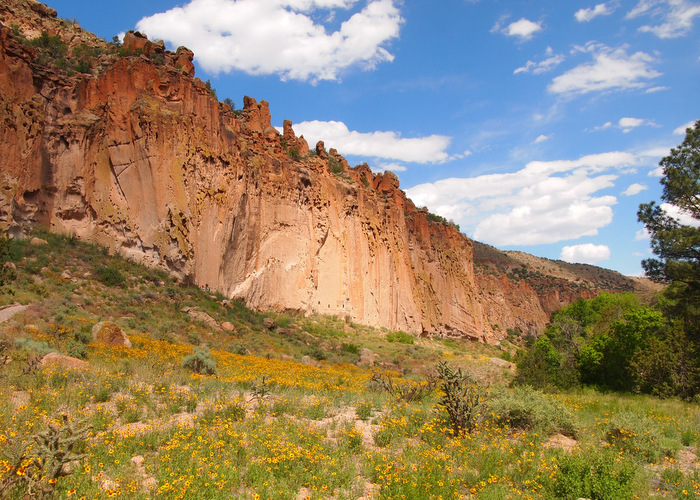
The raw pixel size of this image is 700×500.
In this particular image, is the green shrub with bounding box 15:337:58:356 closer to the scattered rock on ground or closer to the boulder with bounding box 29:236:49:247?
the scattered rock on ground

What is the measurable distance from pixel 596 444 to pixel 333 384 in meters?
6.54

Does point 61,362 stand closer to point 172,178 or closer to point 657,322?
point 172,178

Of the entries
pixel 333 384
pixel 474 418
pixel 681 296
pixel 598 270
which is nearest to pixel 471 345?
pixel 681 296

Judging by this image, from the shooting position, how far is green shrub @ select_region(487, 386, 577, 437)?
802 cm

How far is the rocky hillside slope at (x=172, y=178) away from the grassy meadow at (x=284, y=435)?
1079 cm

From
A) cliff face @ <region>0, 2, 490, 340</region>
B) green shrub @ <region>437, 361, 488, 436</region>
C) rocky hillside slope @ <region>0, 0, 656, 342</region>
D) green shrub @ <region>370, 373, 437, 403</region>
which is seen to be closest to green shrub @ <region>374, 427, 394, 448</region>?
green shrub @ <region>437, 361, 488, 436</region>

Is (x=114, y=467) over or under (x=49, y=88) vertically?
under

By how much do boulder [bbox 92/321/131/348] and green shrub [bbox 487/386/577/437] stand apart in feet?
34.7

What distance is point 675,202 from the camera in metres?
17.6

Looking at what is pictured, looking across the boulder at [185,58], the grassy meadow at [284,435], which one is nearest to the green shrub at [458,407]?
the grassy meadow at [284,435]

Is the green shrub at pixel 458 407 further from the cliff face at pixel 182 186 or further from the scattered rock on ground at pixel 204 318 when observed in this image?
the cliff face at pixel 182 186

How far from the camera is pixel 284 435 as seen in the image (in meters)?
6.25

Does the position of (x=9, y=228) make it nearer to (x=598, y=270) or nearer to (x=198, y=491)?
(x=198, y=491)

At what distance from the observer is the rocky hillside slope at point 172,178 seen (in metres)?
22.3
